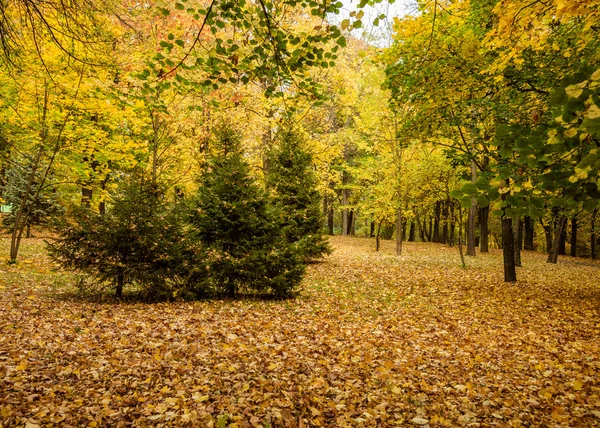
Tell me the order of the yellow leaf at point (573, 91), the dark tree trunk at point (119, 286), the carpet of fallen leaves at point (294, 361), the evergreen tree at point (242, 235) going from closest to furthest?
the yellow leaf at point (573, 91)
the carpet of fallen leaves at point (294, 361)
the dark tree trunk at point (119, 286)
the evergreen tree at point (242, 235)

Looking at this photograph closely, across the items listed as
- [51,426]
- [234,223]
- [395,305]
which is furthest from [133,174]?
[395,305]

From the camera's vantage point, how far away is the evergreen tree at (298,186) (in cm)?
1431

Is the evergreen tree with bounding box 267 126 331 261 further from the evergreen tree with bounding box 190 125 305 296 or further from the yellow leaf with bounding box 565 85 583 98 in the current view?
the yellow leaf with bounding box 565 85 583 98

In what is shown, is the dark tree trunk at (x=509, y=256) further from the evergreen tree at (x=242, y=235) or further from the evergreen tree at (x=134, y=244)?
the evergreen tree at (x=134, y=244)

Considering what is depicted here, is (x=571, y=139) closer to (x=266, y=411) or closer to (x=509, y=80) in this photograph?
(x=266, y=411)

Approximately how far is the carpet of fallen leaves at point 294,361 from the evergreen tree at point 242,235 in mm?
596

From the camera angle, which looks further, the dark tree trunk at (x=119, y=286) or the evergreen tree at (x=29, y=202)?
the evergreen tree at (x=29, y=202)

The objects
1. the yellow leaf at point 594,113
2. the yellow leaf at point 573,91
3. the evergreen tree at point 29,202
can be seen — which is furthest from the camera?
the evergreen tree at point 29,202

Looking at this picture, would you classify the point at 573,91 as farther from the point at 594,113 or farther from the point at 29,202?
the point at 29,202

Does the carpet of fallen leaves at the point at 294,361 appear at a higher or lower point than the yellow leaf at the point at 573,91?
lower

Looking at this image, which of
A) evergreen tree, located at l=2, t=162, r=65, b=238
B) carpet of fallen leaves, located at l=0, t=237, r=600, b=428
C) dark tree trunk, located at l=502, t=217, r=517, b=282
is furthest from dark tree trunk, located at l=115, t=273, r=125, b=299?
dark tree trunk, located at l=502, t=217, r=517, b=282

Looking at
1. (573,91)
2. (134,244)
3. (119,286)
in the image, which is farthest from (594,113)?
(119,286)

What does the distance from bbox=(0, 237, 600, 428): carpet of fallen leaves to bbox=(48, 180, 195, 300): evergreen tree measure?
1.95 ft

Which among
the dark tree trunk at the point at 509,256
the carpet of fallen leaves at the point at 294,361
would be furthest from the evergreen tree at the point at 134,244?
the dark tree trunk at the point at 509,256
